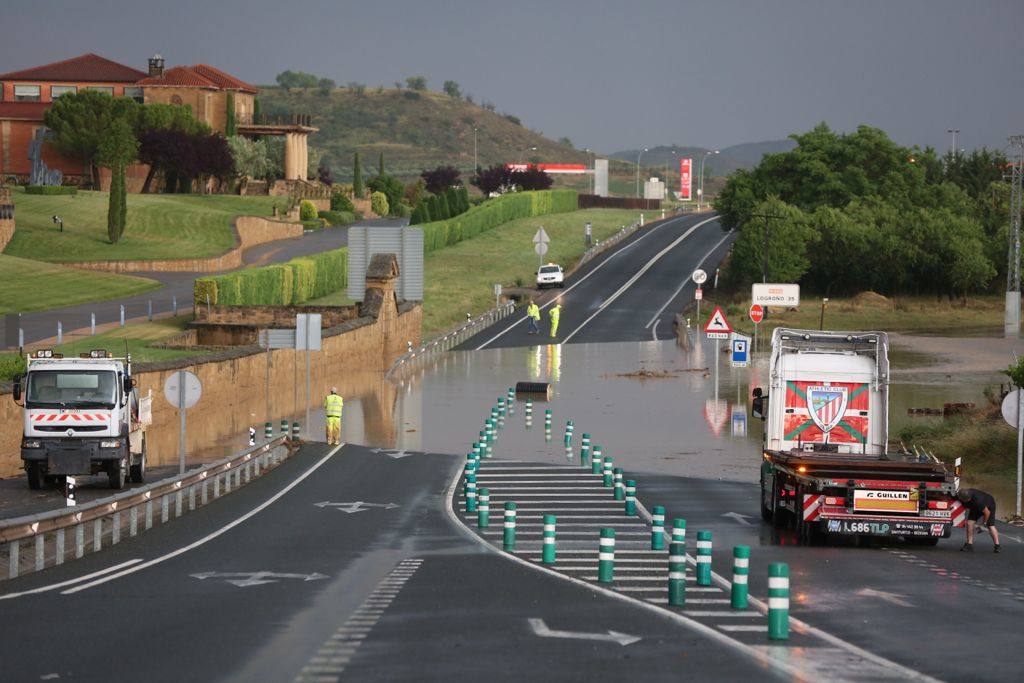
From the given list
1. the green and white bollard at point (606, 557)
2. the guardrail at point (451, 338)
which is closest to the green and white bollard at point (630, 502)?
the green and white bollard at point (606, 557)

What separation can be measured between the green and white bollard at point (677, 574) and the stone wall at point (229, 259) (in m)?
75.5

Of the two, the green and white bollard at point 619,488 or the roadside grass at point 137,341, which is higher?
the roadside grass at point 137,341

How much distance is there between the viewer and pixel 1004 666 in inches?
563

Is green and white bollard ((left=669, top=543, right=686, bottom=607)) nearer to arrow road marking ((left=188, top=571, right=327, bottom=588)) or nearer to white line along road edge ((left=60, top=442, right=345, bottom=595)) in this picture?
arrow road marking ((left=188, top=571, right=327, bottom=588))

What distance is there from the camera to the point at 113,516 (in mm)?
24547

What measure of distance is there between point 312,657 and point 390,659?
2.44ft

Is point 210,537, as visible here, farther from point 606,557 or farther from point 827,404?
point 827,404

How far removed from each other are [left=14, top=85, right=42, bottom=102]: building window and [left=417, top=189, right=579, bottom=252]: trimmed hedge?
3979 centimetres

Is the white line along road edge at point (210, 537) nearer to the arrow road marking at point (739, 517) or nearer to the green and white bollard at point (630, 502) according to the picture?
the green and white bollard at point (630, 502)

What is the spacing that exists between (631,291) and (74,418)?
7205 centimetres

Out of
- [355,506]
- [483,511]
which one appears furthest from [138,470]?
[483,511]

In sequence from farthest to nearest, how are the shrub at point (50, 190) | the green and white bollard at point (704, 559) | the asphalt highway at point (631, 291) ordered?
the shrub at point (50, 190)
the asphalt highway at point (631, 291)
the green and white bollard at point (704, 559)

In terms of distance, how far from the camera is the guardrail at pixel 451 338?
64312mm

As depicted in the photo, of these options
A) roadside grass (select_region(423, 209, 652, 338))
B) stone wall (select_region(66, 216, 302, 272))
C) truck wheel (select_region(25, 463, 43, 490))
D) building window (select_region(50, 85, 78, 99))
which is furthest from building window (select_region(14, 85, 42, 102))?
truck wheel (select_region(25, 463, 43, 490))
